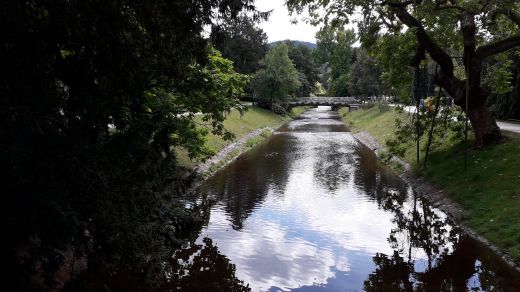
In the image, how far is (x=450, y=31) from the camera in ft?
73.7

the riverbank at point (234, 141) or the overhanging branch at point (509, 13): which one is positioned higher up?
the overhanging branch at point (509, 13)

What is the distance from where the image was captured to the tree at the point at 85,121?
6.07 m

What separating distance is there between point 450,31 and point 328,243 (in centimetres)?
1386

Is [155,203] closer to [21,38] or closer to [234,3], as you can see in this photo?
[21,38]

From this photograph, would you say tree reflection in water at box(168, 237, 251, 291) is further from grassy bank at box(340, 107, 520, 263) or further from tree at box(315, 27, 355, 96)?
tree at box(315, 27, 355, 96)

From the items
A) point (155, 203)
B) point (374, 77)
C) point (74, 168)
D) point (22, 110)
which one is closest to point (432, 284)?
point (155, 203)

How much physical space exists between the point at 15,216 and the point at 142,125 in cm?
230

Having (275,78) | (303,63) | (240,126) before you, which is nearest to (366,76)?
(275,78)

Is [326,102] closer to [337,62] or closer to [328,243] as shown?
[337,62]

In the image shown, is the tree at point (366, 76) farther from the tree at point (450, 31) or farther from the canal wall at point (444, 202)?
the tree at point (450, 31)

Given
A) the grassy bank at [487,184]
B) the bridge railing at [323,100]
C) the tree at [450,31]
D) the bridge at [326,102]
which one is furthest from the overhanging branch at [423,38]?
the bridge railing at [323,100]

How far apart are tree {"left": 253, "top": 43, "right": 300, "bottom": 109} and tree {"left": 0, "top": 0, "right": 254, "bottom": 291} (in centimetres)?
6083

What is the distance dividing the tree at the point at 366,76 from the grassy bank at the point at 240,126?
13.4 metres

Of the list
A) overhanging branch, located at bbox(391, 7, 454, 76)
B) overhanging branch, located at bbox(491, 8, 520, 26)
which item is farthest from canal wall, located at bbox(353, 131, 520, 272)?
overhanging branch, located at bbox(491, 8, 520, 26)
